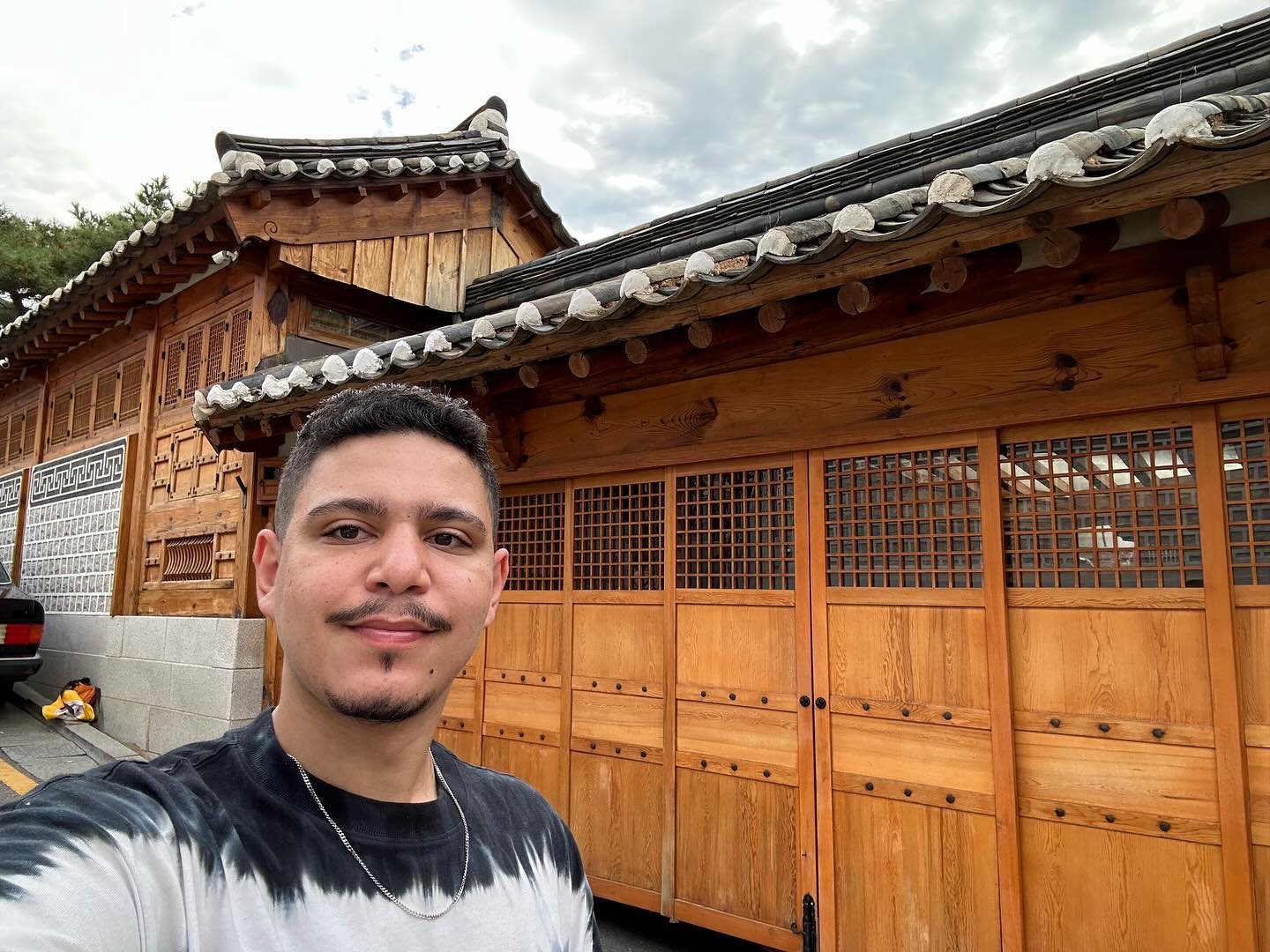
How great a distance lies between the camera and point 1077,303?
3.72m

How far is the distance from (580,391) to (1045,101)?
3743mm

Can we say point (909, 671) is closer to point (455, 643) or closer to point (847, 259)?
point (847, 259)

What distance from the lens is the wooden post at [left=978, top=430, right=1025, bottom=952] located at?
360 cm

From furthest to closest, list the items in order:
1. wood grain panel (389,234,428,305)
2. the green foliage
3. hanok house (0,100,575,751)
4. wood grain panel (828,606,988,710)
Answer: the green foliage → wood grain panel (389,234,428,305) → hanok house (0,100,575,751) → wood grain panel (828,606,988,710)

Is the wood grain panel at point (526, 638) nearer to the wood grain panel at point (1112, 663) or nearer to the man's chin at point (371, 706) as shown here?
the wood grain panel at point (1112, 663)

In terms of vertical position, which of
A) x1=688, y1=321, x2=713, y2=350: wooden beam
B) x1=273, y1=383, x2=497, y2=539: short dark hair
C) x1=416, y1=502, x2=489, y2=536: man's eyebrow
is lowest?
x1=416, y1=502, x2=489, y2=536: man's eyebrow

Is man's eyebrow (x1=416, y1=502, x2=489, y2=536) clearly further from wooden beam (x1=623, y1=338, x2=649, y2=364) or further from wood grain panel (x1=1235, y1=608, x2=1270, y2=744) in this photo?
wood grain panel (x1=1235, y1=608, x2=1270, y2=744)

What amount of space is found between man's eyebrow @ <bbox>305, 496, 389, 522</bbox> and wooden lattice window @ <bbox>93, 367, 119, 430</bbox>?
1080 centimetres

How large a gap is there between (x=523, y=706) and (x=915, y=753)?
286 cm

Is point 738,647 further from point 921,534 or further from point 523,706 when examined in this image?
point 523,706

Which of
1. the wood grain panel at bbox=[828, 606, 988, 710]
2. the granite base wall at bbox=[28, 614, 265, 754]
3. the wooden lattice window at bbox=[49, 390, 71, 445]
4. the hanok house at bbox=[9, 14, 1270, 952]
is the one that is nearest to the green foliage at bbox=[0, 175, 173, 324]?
the wooden lattice window at bbox=[49, 390, 71, 445]

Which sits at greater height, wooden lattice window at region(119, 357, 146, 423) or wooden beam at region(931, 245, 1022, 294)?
wooden lattice window at region(119, 357, 146, 423)

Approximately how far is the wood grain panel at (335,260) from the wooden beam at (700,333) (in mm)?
5327

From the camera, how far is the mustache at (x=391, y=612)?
4.07 ft
